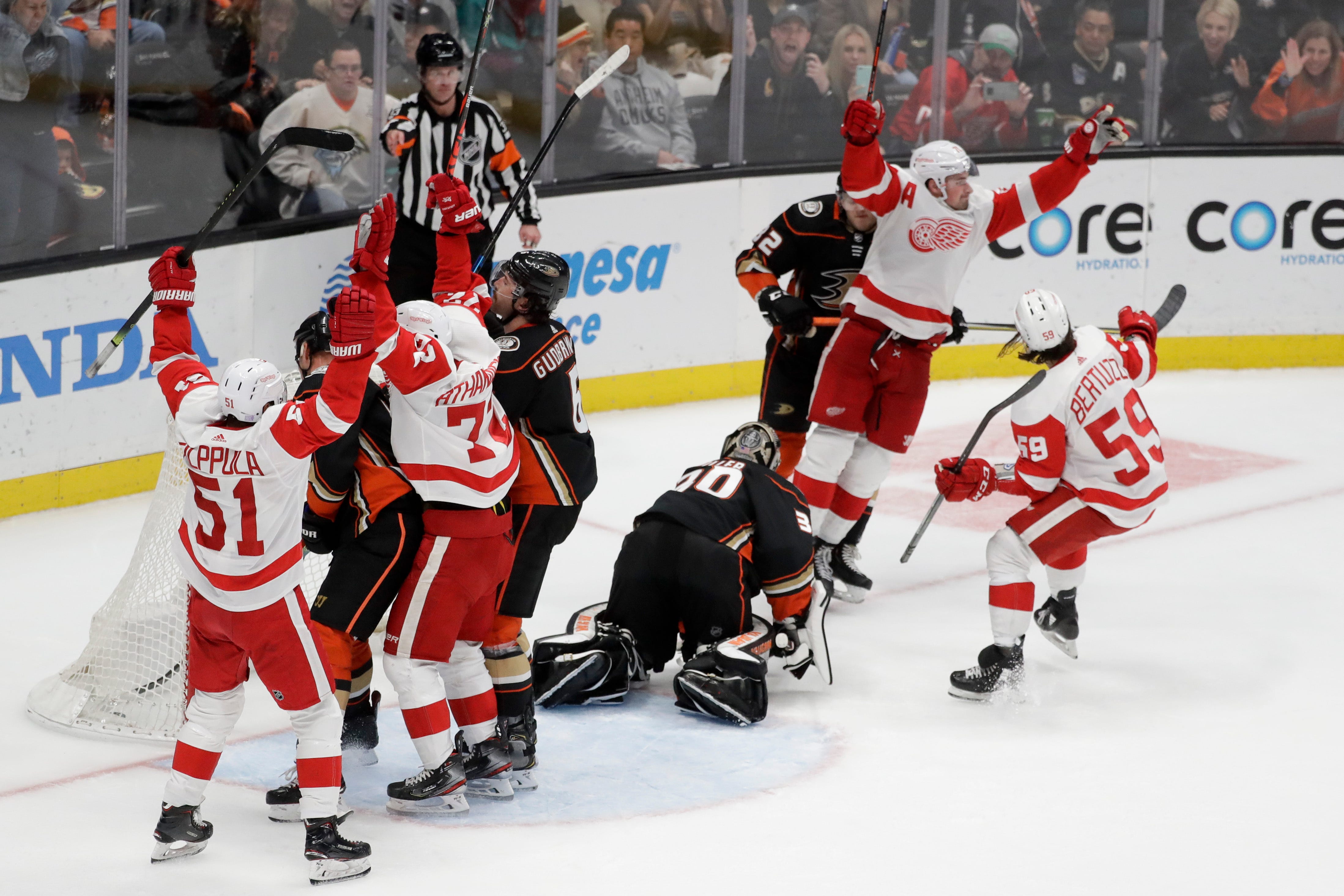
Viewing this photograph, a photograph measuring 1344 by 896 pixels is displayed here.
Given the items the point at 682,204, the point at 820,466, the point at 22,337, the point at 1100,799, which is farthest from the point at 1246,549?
the point at 22,337

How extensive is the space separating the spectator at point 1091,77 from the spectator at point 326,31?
3.80 m

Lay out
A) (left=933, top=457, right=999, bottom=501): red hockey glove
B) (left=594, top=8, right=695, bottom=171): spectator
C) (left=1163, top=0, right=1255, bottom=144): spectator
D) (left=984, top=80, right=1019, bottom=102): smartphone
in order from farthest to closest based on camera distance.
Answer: (left=1163, top=0, right=1255, bottom=144): spectator < (left=984, top=80, right=1019, bottom=102): smartphone < (left=594, top=8, right=695, bottom=171): spectator < (left=933, top=457, right=999, bottom=501): red hockey glove

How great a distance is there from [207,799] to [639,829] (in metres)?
0.99

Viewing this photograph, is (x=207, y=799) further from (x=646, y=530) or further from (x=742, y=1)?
(x=742, y=1)

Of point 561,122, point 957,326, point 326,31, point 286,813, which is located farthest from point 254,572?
point 326,31

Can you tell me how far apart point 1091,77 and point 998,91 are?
22.6 inches

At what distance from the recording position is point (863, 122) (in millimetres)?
5109

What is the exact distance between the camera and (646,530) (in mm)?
4562

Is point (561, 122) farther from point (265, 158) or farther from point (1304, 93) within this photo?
point (1304, 93)

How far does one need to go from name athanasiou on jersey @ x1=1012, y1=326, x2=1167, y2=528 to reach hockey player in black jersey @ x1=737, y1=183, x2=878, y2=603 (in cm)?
106

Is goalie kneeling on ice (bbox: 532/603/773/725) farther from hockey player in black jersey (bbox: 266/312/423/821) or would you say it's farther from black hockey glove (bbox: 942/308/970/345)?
black hockey glove (bbox: 942/308/970/345)

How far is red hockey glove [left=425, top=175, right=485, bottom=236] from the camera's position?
416cm

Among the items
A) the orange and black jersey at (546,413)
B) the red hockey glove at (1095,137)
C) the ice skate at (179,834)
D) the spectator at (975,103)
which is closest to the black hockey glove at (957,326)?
the red hockey glove at (1095,137)

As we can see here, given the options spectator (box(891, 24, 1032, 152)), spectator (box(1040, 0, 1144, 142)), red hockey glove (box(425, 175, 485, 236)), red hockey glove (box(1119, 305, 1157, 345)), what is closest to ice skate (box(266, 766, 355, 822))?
red hockey glove (box(425, 175, 485, 236))
